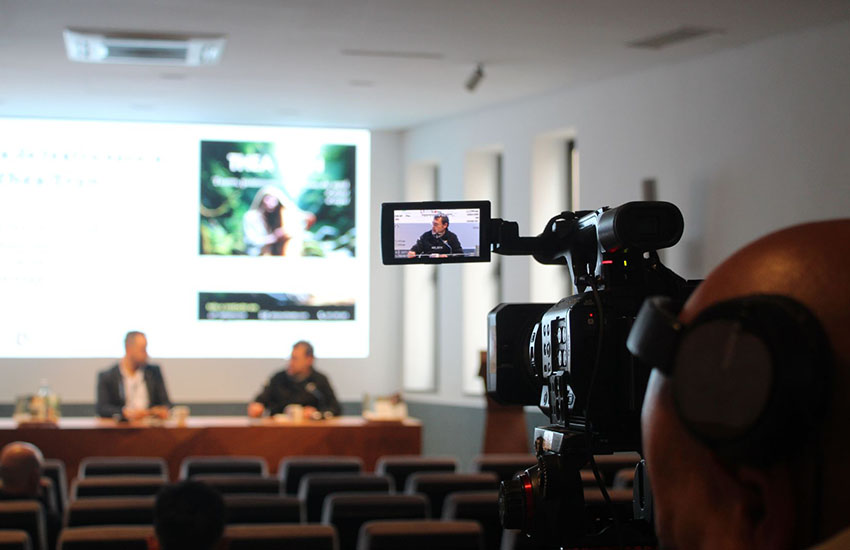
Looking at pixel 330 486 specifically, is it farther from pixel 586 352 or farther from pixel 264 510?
pixel 586 352

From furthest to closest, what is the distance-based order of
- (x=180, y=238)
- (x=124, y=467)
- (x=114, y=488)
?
(x=180, y=238) < (x=124, y=467) < (x=114, y=488)

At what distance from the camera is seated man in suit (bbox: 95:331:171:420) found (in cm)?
806

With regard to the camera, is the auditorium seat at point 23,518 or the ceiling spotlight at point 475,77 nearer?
the auditorium seat at point 23,518

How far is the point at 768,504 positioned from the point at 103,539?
2.98 meters

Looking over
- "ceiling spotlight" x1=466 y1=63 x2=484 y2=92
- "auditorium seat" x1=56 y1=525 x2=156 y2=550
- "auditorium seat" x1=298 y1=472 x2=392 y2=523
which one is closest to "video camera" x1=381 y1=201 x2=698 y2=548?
"auditorium seat" x1=56 y1=525 x2=156 y2=550

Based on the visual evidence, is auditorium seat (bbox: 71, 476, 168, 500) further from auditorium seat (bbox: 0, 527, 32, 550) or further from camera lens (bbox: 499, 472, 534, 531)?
camera lens (bbox: 499, 472, 534, 531)

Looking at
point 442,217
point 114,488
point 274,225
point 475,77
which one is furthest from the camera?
point 274,225

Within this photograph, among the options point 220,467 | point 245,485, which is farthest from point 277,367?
point 245,485

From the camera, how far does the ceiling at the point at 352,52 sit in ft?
20.7

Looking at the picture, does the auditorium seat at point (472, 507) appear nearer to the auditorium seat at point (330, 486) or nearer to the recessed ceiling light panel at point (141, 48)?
the auditorium seat at point (330, 486)

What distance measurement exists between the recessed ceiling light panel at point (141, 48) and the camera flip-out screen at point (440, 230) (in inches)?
231

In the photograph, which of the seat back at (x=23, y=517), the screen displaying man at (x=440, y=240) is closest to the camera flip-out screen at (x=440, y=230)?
the screen displaying man at (x=440, y=240)

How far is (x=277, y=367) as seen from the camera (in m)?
10.2

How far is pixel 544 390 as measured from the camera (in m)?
1.52
